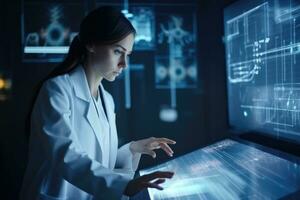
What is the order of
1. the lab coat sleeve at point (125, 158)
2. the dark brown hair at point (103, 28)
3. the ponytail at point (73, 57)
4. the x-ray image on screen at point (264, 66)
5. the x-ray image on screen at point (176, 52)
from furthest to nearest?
the x-ray image on screen at point (176, 52), the lab coat sleeve at point (125, 158), the ponytail at point (73, 57), the dark brown hair at point (103, 28), the x-ray image on screen at point (264, 66)

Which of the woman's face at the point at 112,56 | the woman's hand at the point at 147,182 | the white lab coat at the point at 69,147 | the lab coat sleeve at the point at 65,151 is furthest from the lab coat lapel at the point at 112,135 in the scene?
the woman's hand at the point at 147,182

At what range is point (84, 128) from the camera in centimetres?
140

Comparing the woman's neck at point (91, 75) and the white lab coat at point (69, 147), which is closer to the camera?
the white lab coat at point (69, 147)

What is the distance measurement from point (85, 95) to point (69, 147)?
33 cm

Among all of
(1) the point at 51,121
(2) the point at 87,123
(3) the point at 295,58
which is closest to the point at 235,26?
(3) the point at 295,58

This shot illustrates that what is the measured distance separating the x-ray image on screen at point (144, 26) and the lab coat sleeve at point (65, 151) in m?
1.43

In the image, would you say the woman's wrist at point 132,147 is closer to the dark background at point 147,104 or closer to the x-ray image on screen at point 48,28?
the dark background at point 147,104

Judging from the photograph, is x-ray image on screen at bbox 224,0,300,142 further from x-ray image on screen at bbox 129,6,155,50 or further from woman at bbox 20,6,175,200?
x-ray image on screen at bbox 129,6,155,50

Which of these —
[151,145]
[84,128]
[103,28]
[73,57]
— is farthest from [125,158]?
[103,28]

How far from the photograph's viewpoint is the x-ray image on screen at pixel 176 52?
270cm

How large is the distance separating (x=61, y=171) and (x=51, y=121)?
0.16 metres

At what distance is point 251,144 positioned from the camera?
1.54m

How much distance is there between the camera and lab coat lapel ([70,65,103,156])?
1.42 m

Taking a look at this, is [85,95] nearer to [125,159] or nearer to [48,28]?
[125,159]
